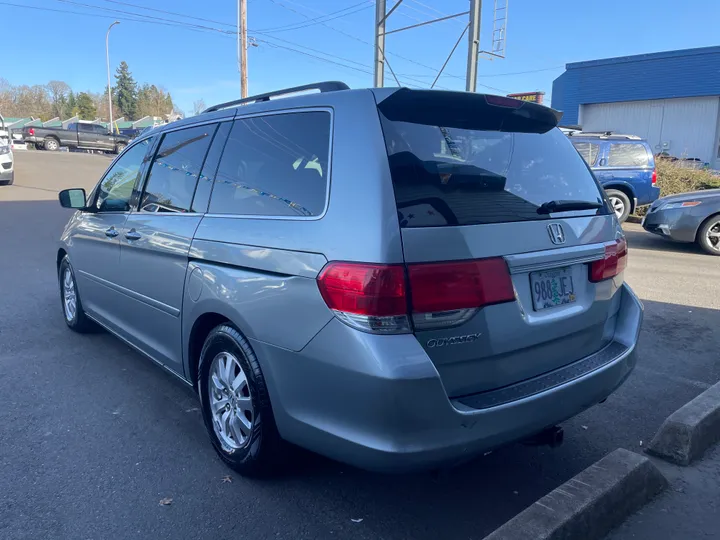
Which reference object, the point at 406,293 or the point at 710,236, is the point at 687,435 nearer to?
the point at 406,293

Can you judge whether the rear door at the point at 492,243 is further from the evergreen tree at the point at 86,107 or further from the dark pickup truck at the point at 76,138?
the evergreen tree at the point at 86,107

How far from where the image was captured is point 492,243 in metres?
2.40

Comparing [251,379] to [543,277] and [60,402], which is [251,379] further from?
[60,402]

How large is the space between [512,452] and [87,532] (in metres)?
2.22

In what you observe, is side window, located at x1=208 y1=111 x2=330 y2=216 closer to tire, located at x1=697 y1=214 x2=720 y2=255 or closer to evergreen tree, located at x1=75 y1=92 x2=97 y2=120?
tire, located at x1=697 y1=214 x2=720 y2=255

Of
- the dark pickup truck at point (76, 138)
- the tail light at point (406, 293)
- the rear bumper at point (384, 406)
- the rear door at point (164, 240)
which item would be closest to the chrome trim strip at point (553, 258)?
the tail light at point (406, 293)

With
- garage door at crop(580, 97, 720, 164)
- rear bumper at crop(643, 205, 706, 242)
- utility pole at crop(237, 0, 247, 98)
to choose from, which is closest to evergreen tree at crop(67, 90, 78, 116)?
utility pole at crop(237, 0, 247, 98)

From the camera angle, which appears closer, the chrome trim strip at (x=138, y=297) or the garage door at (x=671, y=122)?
the chrome trim strip at (x=138, y=297)

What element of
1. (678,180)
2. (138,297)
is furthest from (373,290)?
(678,180)

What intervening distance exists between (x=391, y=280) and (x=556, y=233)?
37.3 inches

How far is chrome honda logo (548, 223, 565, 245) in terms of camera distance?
2.64 meters

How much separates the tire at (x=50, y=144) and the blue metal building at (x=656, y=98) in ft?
102

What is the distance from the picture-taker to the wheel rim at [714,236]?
969cm

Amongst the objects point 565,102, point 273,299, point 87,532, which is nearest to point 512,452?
point 273,299
